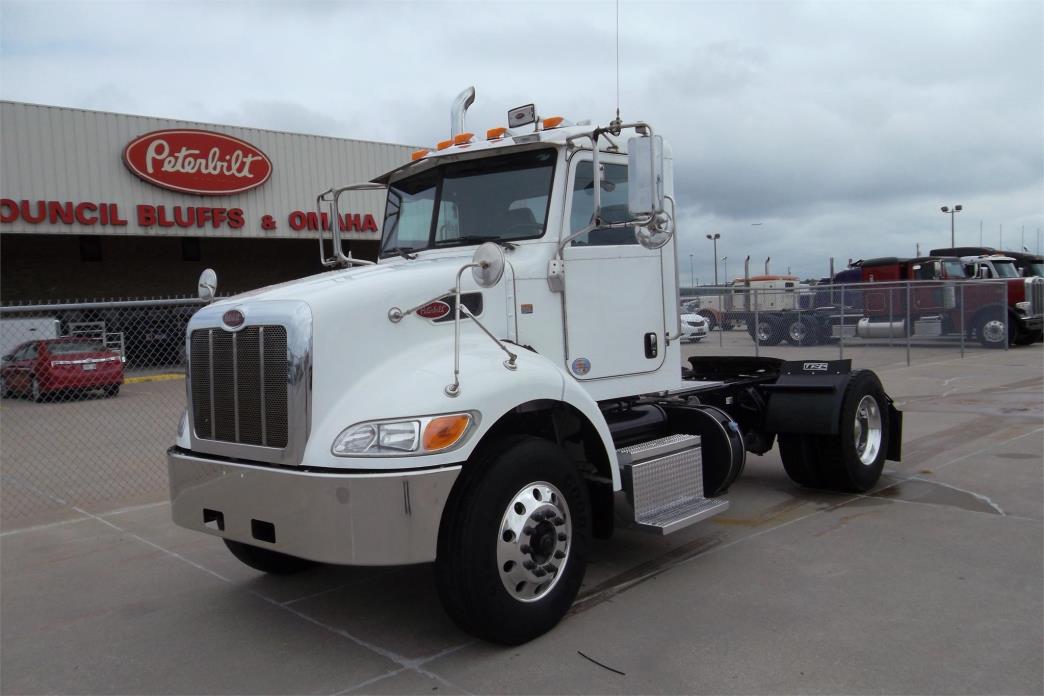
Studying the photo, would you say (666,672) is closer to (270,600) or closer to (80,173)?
(270,600)

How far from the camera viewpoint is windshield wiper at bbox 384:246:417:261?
511 centimetres

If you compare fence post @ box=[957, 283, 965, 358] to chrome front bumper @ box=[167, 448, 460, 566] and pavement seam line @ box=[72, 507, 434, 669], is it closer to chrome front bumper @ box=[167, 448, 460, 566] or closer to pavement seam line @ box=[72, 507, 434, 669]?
pavement seam line @ box=[72, 507, 434, 669]

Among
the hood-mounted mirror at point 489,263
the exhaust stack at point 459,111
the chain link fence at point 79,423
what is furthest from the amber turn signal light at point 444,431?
the chain link fence at point 79,423

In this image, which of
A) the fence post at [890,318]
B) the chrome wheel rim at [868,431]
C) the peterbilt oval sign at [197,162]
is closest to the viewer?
the chrome wheel rim at [868,431]

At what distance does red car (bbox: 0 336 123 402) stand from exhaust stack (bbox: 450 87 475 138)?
574 cm

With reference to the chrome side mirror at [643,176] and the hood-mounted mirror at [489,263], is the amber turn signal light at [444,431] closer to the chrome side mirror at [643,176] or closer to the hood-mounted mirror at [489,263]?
the hood-mounted mirror at [489,263]

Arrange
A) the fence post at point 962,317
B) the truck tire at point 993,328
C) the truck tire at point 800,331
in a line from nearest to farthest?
the fence post at point 962,317 < the truck tire at point 800,331 < the truck tire at point 993,328

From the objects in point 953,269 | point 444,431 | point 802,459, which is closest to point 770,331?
point 953,269

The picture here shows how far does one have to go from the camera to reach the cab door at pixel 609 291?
4832mm

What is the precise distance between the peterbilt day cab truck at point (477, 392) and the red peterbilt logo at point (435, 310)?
0.04ft

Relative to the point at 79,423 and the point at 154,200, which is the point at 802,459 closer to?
the point at 79,423

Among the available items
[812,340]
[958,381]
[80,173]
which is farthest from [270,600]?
[80,173]

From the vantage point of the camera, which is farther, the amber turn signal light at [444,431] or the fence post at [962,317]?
the fence post at [962,317]

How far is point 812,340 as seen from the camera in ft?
64.5
